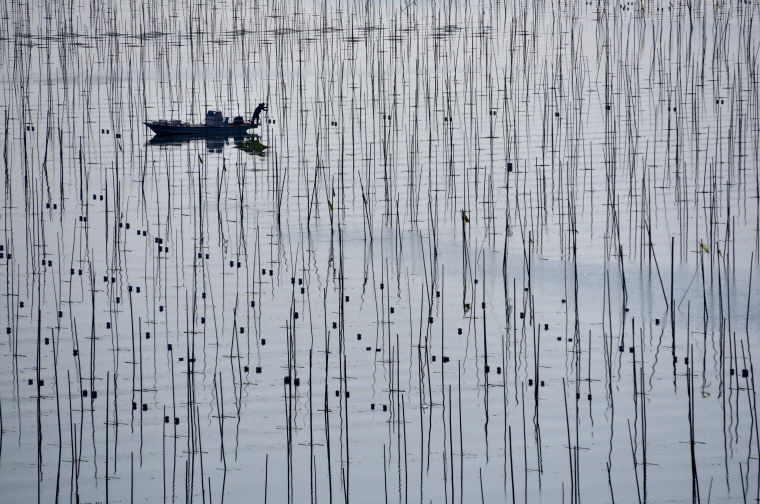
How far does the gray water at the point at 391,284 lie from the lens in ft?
11.5

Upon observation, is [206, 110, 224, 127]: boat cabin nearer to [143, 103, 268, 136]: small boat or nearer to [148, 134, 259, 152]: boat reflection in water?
[143, 103, 268, 136]: small boat

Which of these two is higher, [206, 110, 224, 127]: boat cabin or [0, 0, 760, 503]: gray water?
[206, 110, 224, 127]: boat cabin

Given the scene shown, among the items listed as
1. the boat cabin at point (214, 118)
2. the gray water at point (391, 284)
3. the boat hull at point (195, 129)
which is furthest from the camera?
the boat cabin at point (214, 118)

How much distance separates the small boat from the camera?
8547mm

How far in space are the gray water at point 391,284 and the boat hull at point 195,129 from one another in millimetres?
111

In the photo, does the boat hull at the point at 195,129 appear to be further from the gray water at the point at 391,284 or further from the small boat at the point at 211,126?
the gray water at the point at 391,284

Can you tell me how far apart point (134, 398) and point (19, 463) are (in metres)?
0.54

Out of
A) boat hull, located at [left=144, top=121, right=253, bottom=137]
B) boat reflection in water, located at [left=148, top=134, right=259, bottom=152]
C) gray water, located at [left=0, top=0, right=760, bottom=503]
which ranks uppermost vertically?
boat hull, located at [left=144, top=121, right=253, bottom=137]

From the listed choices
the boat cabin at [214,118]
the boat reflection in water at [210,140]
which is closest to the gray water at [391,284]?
the boat reflection in water at [210,140]

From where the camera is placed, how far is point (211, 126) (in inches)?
343

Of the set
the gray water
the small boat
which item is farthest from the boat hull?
the gray water

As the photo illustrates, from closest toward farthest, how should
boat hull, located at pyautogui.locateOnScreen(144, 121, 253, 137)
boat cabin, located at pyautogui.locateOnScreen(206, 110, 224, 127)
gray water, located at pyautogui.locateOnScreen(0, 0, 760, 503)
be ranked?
gray water, located at pyautogui.locateOnScreen(0, 0, 760, 503) → boat hull, located at pyautogui.locateOnScreen(144, 121, 253, 137) → boat cabin, located at pyautogui.locateOnScreen(206, 110, 224, 127)

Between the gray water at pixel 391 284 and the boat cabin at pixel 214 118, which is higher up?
the boat cabin at pixel 214 118

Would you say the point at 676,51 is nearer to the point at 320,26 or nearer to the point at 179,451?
the point at 320,26
